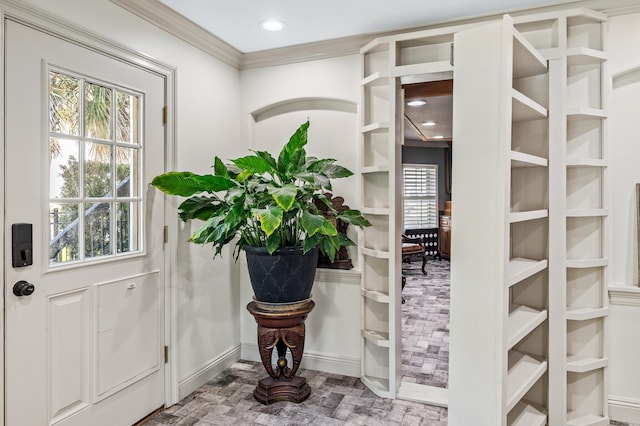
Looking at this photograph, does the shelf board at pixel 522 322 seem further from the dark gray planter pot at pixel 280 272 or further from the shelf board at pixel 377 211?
the dark gray planter pot at pixel 280 272


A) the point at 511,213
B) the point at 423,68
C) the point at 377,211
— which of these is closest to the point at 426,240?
the point at 377,211

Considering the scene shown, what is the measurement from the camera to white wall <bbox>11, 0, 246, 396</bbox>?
2553mm

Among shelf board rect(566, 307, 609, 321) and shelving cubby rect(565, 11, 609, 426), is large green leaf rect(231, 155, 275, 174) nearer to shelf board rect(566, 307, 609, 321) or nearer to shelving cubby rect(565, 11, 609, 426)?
shelving cubby rect(565, 11, 609, 426)

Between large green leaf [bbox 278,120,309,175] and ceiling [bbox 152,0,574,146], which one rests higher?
ceiling [bbox 152,0,574,146]

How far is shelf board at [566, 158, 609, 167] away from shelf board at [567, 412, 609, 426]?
145 centimetres

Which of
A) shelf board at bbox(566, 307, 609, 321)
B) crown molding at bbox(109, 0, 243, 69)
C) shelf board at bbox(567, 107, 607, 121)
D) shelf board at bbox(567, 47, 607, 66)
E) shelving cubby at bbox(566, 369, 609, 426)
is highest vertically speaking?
crown molding at bbox(109, 0, 243, 69)

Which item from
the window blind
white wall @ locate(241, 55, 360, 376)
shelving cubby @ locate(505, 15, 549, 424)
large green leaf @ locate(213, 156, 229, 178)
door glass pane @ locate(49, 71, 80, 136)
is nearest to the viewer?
door glass pane @ locate(49, 71, 80, 136)

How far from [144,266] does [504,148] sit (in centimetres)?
204

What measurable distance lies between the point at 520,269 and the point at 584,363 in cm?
92

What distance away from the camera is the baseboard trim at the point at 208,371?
2723 millimetres

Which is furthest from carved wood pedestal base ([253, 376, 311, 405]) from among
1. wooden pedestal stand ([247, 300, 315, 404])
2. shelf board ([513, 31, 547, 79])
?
shelf board ([513, 31, 547, 79])

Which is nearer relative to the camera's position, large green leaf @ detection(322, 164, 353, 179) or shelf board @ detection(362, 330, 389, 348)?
large green leaf @ detection(322, 164, 353, 179)

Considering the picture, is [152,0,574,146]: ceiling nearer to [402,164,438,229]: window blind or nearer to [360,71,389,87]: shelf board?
[360,71,389,87]: shelf board

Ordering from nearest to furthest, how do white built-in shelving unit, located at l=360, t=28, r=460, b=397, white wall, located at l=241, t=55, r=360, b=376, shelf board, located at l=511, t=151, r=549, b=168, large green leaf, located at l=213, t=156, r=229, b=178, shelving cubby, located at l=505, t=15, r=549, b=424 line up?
shelf board, located at l=511, t=151, r=549, b=168 < shelving cubby, located at l=505, t=15, r=549, b=424 < large green leaf, located at l=213, t=156, r=229, b=178 < white built-in shelving unit, located at l=360, t=28, r=460, b=397 < white wall, located at l=241, t=55, r=360, b=376
